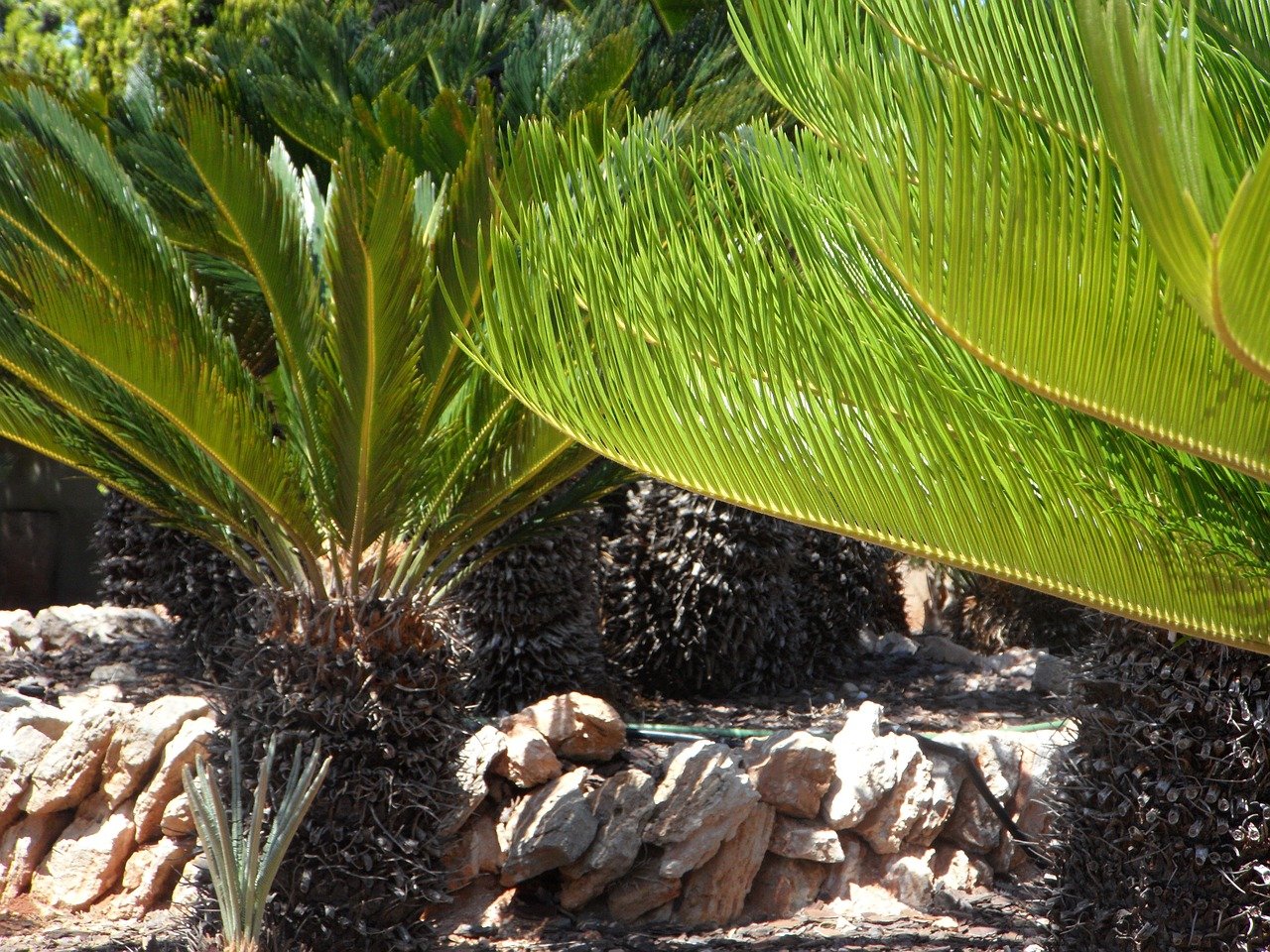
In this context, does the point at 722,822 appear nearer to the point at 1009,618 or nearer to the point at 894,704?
the point at 894,704

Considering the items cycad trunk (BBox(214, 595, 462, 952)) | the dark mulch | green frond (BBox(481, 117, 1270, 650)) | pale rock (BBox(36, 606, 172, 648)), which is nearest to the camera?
green frond (BBox(481, 117, 1270, 650))

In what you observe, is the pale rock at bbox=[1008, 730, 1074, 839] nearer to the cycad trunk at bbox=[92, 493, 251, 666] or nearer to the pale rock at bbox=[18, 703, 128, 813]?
the cycad trunk at bbox=[92, 493, 251, 666]

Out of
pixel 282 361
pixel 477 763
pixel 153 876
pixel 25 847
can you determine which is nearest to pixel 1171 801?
pixel 477 763

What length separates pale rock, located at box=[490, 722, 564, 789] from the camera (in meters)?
4.38

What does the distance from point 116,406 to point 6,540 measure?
708 centimetres

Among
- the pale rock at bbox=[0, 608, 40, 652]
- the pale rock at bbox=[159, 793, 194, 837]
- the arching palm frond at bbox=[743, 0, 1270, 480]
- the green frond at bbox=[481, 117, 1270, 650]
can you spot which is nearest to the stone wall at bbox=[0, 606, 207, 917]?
the pale rock at bbox=[159, 793, 194, 837]

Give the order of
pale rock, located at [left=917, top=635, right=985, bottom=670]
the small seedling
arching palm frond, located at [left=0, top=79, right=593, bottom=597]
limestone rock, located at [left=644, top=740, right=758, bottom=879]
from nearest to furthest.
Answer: arching palm frond, located at [left=0, top=79, right=593, bottom=597], the small seedling, limestone rock, located at [left=644, top=740, right=758, bottom=879], pale rock, located at [left=917, top=635, right=985, bottom=670]

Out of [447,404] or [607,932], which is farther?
[607,932]

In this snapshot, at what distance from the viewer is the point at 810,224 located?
239cm

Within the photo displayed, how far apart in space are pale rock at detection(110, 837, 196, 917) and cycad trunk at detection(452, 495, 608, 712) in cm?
131

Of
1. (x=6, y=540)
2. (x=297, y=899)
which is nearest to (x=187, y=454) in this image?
(x=297, y=899)

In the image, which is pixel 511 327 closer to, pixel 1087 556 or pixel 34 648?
pixel 1087 556

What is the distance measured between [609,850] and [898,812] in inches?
42.3

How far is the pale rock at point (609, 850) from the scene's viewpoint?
4164 mm
